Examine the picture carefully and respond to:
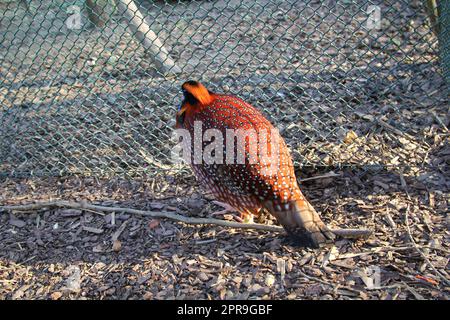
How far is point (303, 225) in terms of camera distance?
2822mm

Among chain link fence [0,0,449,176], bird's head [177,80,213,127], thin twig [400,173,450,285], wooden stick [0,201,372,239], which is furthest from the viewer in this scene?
chain link fence [0,0,449,176]

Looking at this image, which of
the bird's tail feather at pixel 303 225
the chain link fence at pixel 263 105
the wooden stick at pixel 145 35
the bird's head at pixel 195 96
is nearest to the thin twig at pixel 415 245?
the chain link fence at pixel 263 105

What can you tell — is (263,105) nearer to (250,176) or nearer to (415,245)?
(250,176)

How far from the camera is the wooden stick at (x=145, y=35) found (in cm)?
419

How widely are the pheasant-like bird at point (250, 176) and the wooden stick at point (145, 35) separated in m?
1.15

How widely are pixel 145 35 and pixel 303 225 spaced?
2.56 metres

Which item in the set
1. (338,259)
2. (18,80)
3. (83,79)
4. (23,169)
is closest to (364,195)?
(338,259)

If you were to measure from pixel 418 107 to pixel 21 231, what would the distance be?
3261 mm

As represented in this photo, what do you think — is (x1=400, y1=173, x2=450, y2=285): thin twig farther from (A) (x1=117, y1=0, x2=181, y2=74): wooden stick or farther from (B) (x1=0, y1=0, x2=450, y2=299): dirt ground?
(A) (x1=117, y1=0, x2=181, y2=74): wooden stick

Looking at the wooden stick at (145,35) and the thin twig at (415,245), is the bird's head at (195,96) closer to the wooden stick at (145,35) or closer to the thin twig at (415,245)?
the wooden stick at (145,35)

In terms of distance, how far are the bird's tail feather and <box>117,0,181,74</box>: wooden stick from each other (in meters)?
1.83

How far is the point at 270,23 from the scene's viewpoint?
5590 mm

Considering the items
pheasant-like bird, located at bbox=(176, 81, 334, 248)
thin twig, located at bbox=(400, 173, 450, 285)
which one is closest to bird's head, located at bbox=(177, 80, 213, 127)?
pheasant-like bird, located at bbox=(176, 81, 334, 248)

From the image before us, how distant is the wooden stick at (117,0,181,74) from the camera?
4.19m
